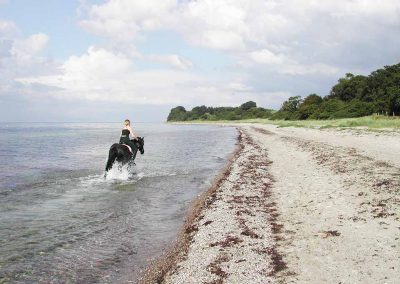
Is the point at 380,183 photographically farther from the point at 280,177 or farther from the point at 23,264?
the point at 23,264

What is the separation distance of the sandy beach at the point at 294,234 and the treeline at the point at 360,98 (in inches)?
2831

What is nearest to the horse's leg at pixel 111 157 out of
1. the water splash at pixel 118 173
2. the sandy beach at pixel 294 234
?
the water splash at pixel 118 173

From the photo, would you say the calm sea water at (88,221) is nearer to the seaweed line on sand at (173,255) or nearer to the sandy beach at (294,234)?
the seaweed line on sand at (173,255)

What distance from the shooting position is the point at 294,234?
919cm

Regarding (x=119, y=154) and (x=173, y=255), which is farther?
(x=119, y=154)

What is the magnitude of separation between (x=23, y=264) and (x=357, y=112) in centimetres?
9153

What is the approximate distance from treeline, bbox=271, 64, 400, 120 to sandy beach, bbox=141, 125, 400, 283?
71908 mm

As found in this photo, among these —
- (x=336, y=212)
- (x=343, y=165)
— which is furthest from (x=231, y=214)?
(x=343, y=165)

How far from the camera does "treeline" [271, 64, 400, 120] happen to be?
8252 centimetres

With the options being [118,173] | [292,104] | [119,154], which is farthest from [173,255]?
[292,104]

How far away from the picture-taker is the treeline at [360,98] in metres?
82.5

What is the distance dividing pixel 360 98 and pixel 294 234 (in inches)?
4362

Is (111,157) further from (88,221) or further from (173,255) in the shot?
(173,255)

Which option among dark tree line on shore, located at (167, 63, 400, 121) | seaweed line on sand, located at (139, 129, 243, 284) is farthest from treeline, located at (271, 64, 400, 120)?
seaweed line on sand, located at (139, 129, 243, 284)
